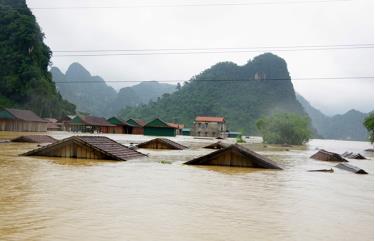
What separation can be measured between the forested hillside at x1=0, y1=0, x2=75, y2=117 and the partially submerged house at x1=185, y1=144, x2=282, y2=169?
67.3 metres

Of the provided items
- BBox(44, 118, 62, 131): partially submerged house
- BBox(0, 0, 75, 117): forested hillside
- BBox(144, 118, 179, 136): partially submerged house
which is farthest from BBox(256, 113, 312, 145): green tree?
BBox(0, 0, 75, 117): forested hillside

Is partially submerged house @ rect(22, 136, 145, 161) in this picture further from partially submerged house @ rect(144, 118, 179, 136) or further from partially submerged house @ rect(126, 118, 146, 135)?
partially submerged house @ rect(126, 118, 146, 135)

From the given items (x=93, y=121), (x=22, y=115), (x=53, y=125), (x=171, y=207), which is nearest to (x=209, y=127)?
(x=93, y=121)

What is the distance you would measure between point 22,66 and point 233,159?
73.7 m

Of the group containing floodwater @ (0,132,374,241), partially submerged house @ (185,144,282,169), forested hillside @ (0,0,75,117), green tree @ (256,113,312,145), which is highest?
forested hillside @ (0,0,75,117)

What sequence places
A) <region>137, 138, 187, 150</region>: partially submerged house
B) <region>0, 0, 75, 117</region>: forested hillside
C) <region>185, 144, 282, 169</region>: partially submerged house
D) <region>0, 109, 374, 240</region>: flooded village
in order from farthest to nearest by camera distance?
1. <region>0, 0, 75, 117</region>: forested hillside
2. <region>137, 138, 187, 150</region>: partially submerged house
3. <region>185, 144, 282, 169</region>: partially submerged house
4. <region>0, 109, 374, 240</region>: flooded village

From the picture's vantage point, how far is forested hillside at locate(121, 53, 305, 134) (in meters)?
140

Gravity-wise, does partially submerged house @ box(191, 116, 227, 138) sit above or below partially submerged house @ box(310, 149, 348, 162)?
above

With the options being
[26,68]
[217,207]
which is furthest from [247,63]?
[217,207]

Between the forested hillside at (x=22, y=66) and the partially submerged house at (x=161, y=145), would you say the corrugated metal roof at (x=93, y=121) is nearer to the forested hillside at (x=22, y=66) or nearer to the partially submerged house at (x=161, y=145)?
the forested hillside at (x=22, y=66)

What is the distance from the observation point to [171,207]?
893 centimetres

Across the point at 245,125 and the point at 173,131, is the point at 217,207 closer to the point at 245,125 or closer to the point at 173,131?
the point at 173,131

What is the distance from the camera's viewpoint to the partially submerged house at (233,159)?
778 inches

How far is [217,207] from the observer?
30.2ft
